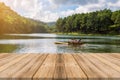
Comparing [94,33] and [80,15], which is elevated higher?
[80,15]

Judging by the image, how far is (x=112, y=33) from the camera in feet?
297

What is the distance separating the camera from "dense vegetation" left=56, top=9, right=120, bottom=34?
8869 cm

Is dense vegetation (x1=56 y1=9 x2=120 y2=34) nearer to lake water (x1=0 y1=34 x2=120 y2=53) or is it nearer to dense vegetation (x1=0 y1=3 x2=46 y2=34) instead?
dense vegetation (x1=0 y1=3 x2=46 y2=34)

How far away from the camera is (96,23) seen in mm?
95438

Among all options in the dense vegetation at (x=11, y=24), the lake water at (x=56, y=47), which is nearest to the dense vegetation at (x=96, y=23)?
the dense vegetation at (x=11, y=24)

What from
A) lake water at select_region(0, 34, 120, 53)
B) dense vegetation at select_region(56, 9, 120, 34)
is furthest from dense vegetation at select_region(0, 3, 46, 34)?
lake water at select_region(0, 34, 120, 53)

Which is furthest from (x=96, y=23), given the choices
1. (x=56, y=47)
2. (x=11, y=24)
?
(x=56, y=47)

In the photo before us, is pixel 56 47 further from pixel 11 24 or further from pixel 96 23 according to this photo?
pixel 11 24

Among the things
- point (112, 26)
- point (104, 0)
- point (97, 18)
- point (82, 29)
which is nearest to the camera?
point (112, 26)

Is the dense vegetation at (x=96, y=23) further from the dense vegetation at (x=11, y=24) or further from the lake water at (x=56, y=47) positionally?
the lake water at (x=56, y=47)

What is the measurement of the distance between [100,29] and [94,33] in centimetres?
520

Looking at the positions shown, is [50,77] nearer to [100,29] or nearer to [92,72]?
[92,72]

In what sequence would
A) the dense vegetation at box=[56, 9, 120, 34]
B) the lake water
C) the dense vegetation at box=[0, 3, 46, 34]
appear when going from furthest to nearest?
the dense vegetation at box=[0, 3, 46, 34] < the dense vegetation at box=[56, 9, 120, 34] < the lake water

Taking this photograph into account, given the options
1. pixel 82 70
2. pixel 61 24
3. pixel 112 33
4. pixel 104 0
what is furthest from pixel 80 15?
pixel 82 70
